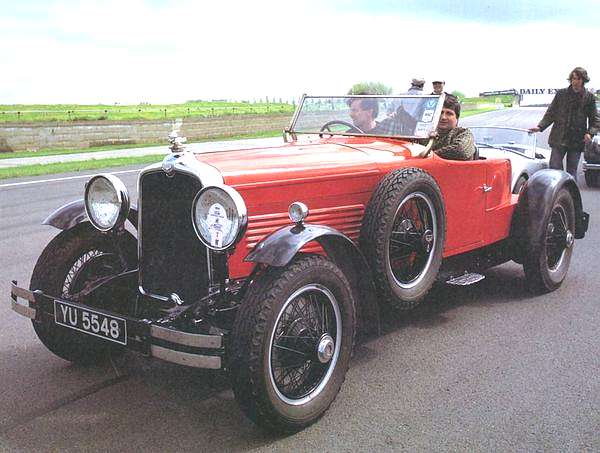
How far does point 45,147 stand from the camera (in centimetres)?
2259

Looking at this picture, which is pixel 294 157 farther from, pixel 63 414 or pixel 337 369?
pixel 63 414

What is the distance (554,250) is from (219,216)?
3.54 metres

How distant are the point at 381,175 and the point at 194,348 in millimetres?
1774

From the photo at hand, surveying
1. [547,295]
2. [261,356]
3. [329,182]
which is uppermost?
[329,182]

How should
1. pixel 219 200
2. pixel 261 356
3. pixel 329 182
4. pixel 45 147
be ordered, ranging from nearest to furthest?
pixel 261 356
pixel 219 200
pixel 329 182
pixel 45 147

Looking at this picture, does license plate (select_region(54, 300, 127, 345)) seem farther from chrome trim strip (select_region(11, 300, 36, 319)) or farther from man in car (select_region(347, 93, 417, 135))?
man in car (select_region(347, 93, 417, 135))

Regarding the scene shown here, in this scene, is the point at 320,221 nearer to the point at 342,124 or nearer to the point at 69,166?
the point at 342,124

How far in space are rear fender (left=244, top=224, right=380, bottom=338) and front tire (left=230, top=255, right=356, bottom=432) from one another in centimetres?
10

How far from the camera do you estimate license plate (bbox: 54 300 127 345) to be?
3137 millimetres

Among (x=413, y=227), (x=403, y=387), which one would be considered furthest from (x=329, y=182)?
(x=403, y=387)

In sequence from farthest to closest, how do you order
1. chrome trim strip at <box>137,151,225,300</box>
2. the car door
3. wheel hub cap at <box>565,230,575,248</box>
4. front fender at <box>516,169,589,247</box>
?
wheel hub cap at <box>565,230,575,248</box> < front fender at <box>516,169,589,247</box> < the car door < chrome trim strip at <box>137,151,225,300</box>

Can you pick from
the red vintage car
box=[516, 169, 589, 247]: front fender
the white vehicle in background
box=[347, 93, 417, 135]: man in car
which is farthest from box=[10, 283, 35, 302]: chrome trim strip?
the white vehicle in background

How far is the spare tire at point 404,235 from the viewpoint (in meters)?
3.82

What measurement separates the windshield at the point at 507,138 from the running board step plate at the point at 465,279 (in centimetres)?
230
